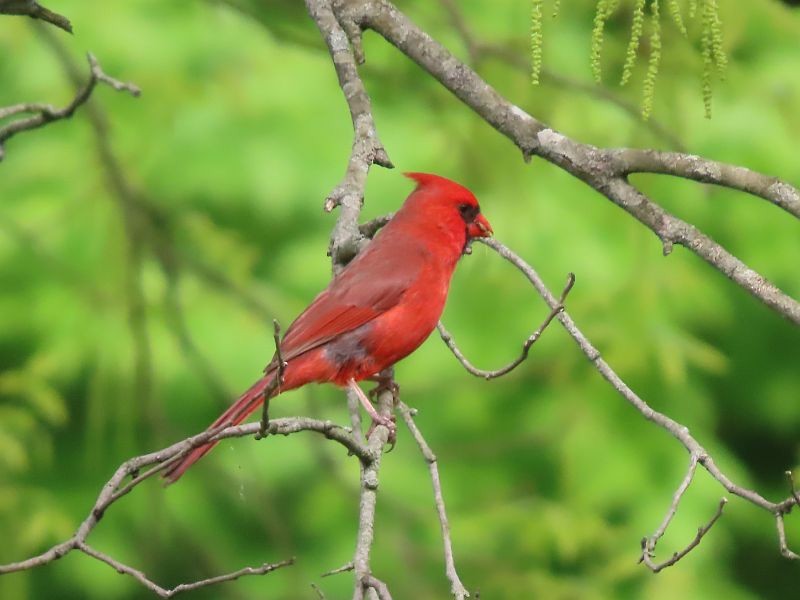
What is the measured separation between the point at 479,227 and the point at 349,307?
57 cm

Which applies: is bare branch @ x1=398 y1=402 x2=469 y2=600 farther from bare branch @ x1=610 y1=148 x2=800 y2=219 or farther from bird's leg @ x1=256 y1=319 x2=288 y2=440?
bare branch @ x1=610 y1=148 x2=800 y2=219

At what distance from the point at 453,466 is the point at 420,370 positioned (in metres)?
0.46

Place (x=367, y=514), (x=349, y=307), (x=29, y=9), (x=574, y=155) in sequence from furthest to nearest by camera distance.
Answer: (x=349, y=307)
(x=29, y=9)
(x=574, y=155)
(x=367, y=514)

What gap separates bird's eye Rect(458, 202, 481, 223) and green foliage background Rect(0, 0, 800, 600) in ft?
2.13

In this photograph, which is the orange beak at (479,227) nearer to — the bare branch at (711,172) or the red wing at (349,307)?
the red wing at (349,307)

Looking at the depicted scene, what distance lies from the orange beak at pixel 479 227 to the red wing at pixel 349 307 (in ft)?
1.24

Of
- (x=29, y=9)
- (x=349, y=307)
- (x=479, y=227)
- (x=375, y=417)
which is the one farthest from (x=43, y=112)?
(x=375, y=417)

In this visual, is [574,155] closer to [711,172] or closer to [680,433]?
[711,172]

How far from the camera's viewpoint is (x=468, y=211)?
3.71 m

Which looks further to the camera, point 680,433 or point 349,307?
point 349,307

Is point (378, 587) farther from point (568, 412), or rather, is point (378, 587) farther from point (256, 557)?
point (256, 557)

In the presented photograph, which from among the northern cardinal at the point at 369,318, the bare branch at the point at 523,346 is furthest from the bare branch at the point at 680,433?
the northern cardinal at the point at 369,318

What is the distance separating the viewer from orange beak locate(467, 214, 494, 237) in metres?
3.72

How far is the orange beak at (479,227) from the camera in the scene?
3.72 m
